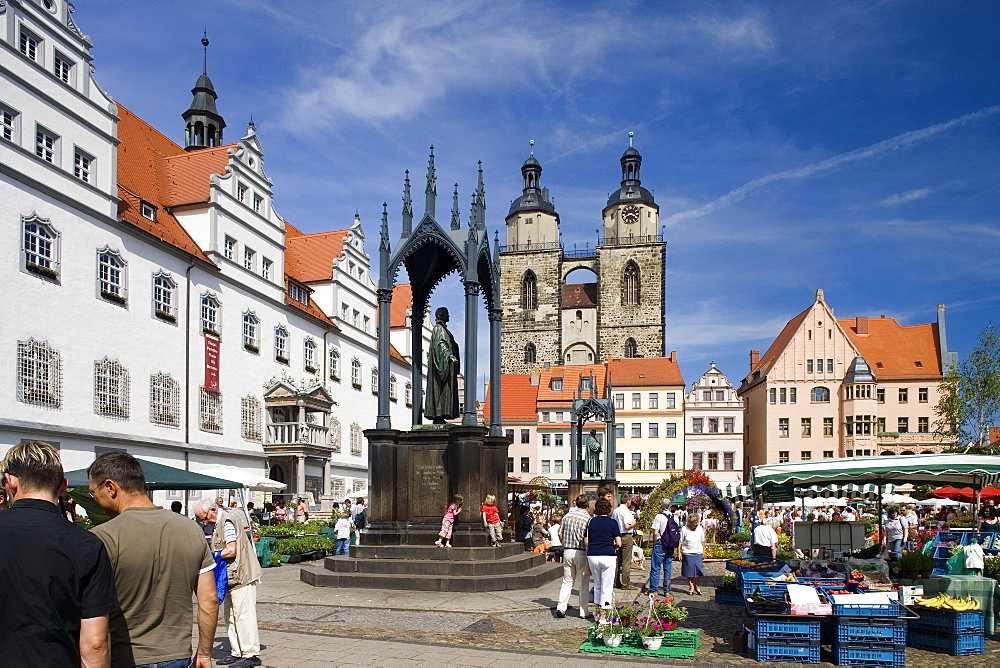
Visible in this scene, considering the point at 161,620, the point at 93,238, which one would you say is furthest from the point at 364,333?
the point at 161,620

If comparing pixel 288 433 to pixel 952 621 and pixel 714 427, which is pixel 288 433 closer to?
pixel 952 621

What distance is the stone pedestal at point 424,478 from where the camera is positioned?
1411cm

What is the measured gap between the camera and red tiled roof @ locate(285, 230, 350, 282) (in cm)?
4556

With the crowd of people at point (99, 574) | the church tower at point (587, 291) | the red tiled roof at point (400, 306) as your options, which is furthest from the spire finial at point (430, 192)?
the church tower at point (587, 291)

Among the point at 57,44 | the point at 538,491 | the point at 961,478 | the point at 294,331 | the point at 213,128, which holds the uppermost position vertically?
the point at 213,128

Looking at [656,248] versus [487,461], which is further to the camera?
[656,248]

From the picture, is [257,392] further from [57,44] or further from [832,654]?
[832,654]

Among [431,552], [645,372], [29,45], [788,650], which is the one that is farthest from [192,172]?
[645,372]

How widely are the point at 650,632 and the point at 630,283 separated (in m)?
79.9

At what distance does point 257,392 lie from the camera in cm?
3628

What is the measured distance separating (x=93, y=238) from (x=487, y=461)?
17955 mm

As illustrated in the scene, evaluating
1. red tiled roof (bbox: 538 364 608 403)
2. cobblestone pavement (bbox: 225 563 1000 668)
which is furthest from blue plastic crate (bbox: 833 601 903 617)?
red tiled roof (bbox: 538 364 608 403)

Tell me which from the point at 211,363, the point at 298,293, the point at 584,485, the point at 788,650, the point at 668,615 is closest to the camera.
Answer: the point at 788,650

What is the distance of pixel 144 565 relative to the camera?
3871mm
